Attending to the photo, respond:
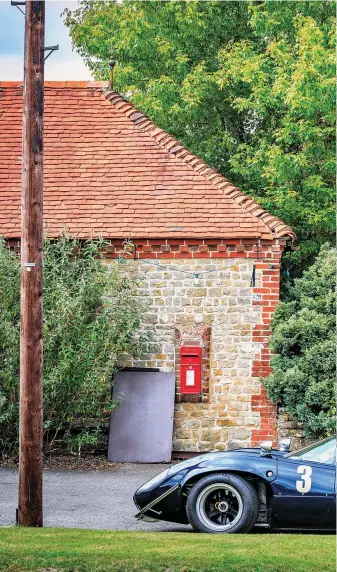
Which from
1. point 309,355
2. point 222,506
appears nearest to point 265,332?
point 309,355

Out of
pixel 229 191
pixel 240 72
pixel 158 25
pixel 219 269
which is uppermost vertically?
Result: pixel 158 25

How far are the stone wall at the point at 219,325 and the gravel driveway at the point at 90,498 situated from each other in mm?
1254

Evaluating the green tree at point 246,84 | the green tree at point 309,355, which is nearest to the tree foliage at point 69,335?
the green tree at point 309,355

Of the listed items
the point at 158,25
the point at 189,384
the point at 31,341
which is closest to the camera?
the point at 31,341

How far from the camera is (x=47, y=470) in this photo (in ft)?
55.4

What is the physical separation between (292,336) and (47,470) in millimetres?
4414

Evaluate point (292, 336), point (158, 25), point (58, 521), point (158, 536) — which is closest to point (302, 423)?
point (292, 336)

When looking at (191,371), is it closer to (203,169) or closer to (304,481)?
(203,169)

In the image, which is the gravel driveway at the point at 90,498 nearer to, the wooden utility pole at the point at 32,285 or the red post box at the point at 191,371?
the wooden utility pole at the point at 32,285

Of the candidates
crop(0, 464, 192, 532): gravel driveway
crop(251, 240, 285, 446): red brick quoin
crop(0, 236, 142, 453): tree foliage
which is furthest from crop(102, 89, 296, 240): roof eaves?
crop(0, 464, 192, 532): gravel driveway

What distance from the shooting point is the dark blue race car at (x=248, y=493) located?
11.1 m

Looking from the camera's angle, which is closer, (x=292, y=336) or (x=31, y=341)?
(x=31, y=341)

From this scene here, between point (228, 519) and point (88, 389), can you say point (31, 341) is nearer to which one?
point (228, 519)

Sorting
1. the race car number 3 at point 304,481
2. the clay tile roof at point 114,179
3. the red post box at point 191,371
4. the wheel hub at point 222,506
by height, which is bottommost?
the wheel hub at point 222,506
